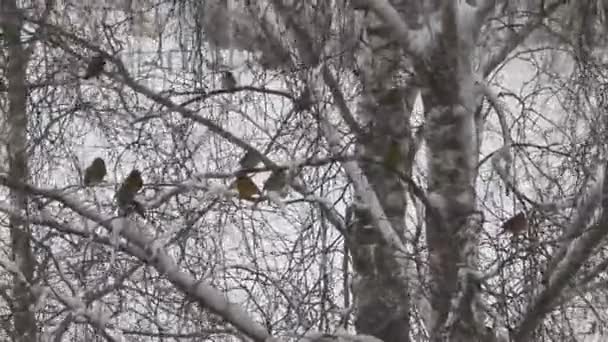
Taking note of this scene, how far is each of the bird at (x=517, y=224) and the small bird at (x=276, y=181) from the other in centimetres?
78

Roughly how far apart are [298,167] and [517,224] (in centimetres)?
77

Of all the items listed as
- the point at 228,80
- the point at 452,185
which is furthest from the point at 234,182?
the point at 452,185

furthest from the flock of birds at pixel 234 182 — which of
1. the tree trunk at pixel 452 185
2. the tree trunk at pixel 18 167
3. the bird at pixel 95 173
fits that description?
the tree trunk at pixel 18 167

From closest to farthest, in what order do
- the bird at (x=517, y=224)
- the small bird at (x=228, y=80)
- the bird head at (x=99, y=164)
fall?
the bird at (x=517, y=224)
the bird head at (x=99, y=164)
the small bird at (x=228, y=80)

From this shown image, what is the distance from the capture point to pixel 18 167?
11.3 ft

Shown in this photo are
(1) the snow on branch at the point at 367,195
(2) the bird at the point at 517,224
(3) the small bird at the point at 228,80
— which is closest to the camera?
(2) the bird at the point at 517,224

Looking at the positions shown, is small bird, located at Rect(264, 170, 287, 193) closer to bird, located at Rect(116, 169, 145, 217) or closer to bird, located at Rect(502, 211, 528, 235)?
bird, located at Rect(116, 169, 145, 217)

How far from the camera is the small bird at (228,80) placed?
3.14 metres

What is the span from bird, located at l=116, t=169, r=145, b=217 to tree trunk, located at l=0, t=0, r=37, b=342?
1.69ft

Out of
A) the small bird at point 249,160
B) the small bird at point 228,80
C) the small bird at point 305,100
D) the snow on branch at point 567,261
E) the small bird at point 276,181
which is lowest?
the snow on branch at point 567,261

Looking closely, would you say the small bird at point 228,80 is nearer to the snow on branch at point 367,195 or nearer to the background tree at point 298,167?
the background tree at point 298,167

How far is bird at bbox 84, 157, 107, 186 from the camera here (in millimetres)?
3004

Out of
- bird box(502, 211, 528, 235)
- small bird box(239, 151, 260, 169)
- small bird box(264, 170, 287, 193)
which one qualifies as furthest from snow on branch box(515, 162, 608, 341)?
small bird box(239, 151, 260, 169)

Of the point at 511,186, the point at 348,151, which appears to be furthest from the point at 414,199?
the point at 511,186
